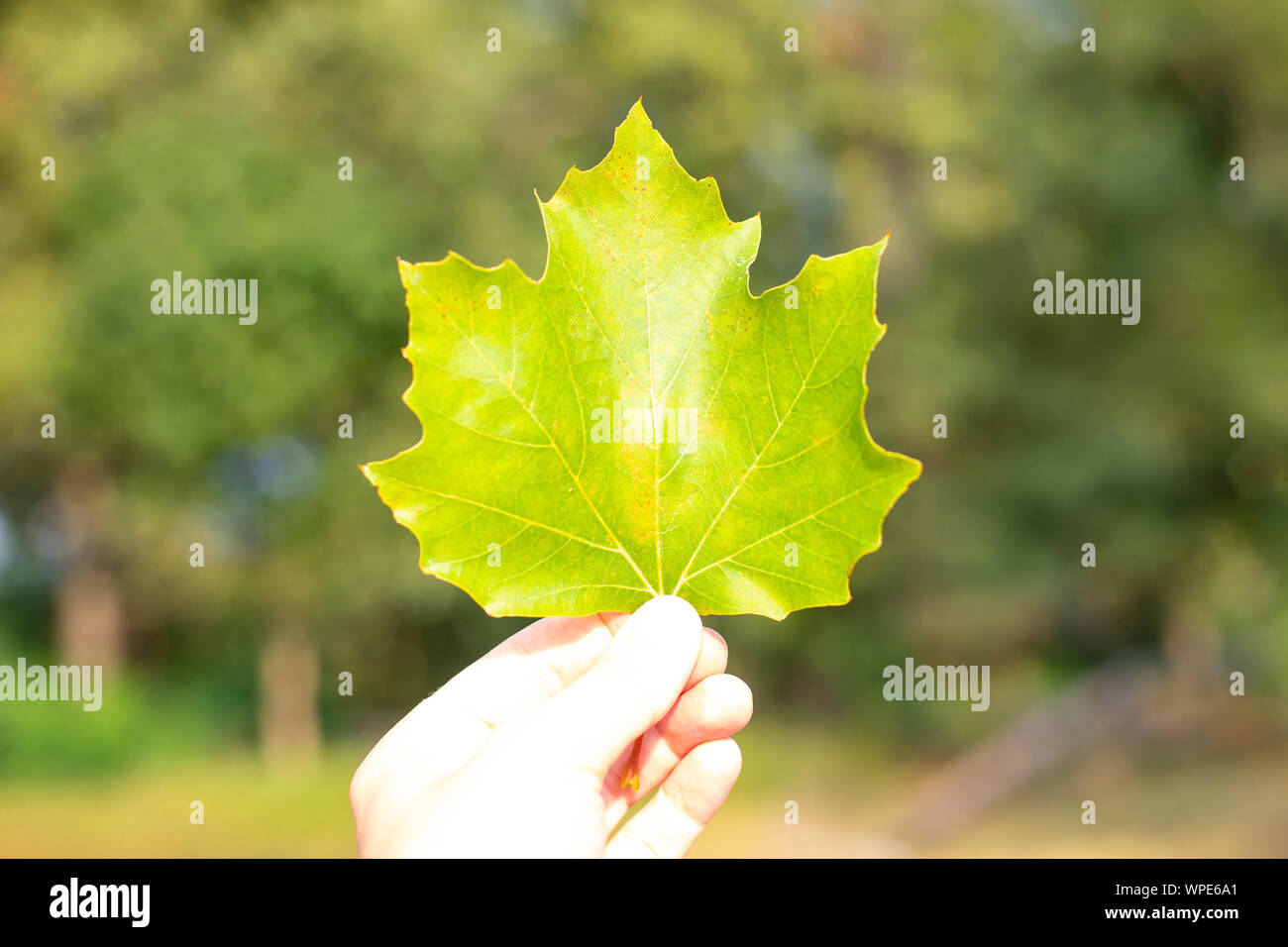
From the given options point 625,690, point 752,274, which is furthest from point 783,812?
point 625,690

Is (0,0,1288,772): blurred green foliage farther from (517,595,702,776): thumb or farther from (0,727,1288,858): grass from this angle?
(517,595,702,776): thumb

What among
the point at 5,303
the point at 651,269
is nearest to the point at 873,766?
the point at 5,303

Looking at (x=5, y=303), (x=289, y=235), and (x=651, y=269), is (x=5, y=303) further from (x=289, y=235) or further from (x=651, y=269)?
(x=651, y=269)

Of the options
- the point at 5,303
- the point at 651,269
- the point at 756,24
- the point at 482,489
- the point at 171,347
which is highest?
the point at 756,24

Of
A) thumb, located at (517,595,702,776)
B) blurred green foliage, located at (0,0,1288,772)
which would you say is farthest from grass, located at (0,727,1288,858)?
thumb, located at (517,595,702,776)

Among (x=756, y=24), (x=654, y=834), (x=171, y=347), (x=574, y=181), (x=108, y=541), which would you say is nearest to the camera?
(x=574, y=181)

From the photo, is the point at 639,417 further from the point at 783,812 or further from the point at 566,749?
the point at 783,812
